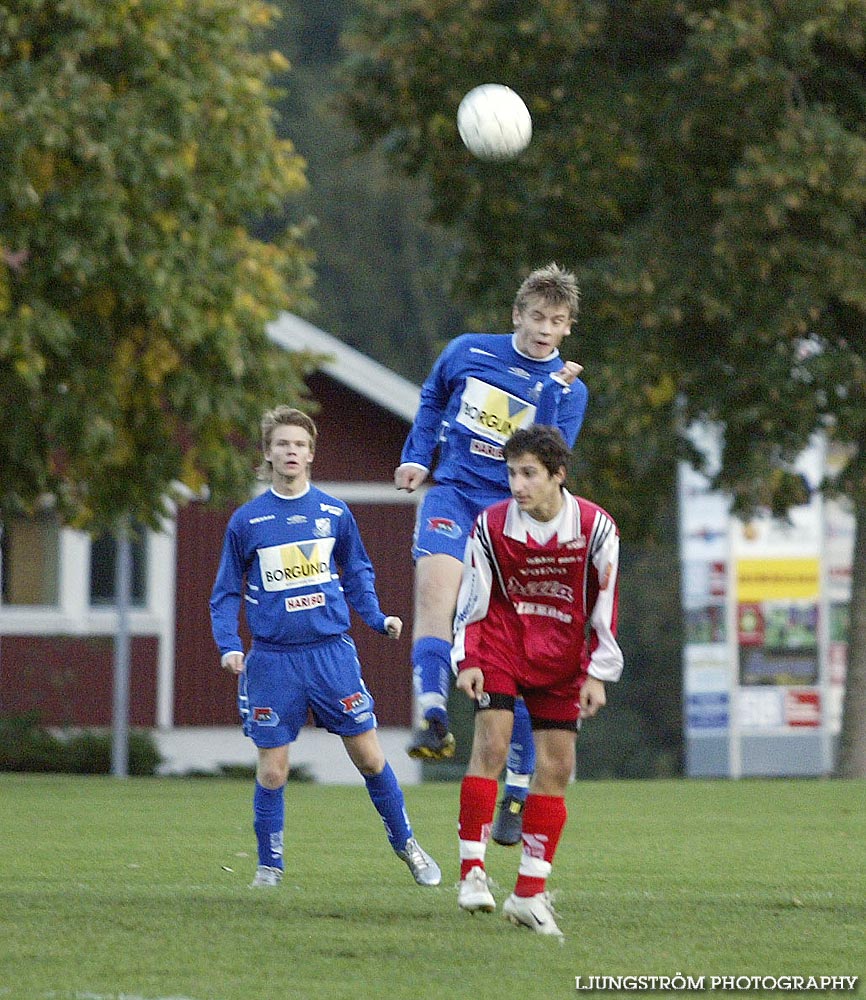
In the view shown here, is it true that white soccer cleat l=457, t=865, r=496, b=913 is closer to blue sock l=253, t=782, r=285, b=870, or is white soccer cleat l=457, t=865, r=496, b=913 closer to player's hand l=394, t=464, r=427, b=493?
blue sock l=253, t=782, r=285, b=870

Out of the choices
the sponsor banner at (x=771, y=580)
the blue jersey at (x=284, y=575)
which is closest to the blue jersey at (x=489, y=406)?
the blue jersey at (x=284, y=575)

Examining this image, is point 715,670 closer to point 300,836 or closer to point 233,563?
point 300,836

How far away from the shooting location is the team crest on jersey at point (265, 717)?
28.1 ft

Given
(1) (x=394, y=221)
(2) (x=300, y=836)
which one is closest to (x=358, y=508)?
(2) (x=300, y=836)

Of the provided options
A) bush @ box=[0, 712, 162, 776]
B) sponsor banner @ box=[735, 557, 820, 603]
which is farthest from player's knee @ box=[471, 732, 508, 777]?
sponsor banner @ box=[735, 557, 820, 603]

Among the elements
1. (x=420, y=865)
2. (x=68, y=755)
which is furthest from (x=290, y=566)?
(x=68, y=755)

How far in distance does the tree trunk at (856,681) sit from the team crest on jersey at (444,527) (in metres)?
13.7

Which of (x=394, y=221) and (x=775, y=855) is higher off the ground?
(x=394, y=221)

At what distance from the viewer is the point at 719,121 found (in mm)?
20531

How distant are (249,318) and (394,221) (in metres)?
39.5

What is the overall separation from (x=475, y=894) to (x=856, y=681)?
50.9ft

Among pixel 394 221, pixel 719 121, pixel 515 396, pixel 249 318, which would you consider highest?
pixel 394 221

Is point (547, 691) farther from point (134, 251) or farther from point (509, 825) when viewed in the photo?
point (134, 251)

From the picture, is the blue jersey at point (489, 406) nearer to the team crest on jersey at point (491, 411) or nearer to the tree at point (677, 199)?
the team crest on jersey at point (491, 411)
